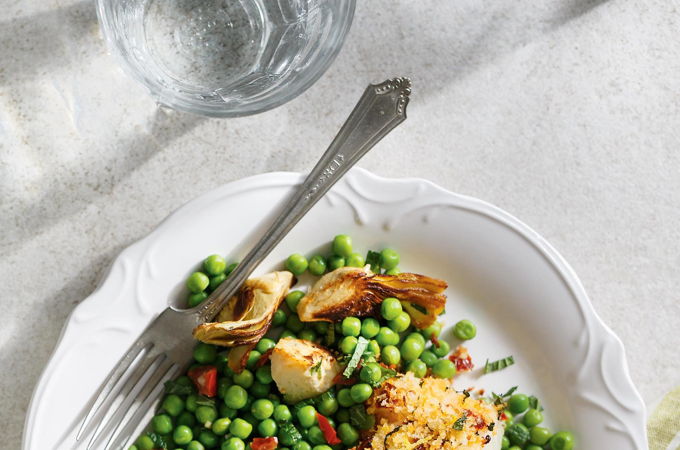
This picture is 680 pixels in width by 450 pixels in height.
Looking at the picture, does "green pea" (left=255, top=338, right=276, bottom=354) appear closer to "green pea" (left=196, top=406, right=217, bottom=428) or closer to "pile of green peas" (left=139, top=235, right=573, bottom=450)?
"pile of green peas" (left=139, top=235, right=573, bottom=450)

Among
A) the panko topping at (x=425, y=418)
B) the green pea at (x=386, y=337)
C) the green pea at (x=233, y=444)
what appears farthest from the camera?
the green pea at (x=386, y=337)

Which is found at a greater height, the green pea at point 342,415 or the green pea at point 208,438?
the green pea at point 342,415

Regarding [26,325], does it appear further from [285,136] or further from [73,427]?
[285,136]

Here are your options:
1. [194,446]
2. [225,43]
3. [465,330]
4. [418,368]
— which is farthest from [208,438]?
[225,43]

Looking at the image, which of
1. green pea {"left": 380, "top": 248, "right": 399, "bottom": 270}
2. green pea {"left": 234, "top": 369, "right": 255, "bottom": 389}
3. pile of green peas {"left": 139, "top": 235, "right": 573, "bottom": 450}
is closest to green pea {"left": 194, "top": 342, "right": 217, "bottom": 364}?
pile of green peas {"left": 139, "top": 235, "right": 573, "bottom": 450}

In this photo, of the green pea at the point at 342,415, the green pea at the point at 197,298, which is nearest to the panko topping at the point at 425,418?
the green pea at the point at 342,415

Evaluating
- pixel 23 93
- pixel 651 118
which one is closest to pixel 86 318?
pixel 23 93

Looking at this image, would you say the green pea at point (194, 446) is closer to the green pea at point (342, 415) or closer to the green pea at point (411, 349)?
the green pea at point (342, 415)
